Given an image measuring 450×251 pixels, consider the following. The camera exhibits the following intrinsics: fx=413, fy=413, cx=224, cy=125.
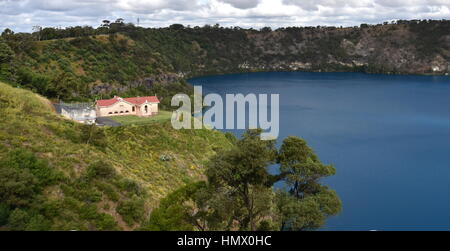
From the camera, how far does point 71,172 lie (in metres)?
27.3

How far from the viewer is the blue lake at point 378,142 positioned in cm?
4281

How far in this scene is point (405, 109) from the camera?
97125 mm

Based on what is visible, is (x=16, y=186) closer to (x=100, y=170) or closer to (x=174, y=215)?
(x=100, y=170)

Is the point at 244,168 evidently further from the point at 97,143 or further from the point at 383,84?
the point at 383,84

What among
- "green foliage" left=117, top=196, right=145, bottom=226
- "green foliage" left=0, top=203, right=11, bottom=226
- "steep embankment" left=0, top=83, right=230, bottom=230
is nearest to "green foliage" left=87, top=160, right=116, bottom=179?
"steep embankment" left=0, top=83, right=230, bottom=230

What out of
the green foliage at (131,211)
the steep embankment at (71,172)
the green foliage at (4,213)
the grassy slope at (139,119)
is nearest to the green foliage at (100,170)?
the steep embankment at (71,172)

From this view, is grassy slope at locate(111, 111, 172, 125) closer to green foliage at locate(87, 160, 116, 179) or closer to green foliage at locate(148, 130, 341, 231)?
green foliage at locate(87, 160, 116, 179)

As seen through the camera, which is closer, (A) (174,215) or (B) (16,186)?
(A) (174,215)

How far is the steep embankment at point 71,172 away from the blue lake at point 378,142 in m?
19.1

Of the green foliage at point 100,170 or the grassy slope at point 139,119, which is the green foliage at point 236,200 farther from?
the grassy slope at point 139,119

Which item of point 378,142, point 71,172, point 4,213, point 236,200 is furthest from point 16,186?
point 378,142

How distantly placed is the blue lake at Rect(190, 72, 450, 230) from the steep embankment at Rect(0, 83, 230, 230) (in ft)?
62.5

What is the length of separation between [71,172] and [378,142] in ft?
180
